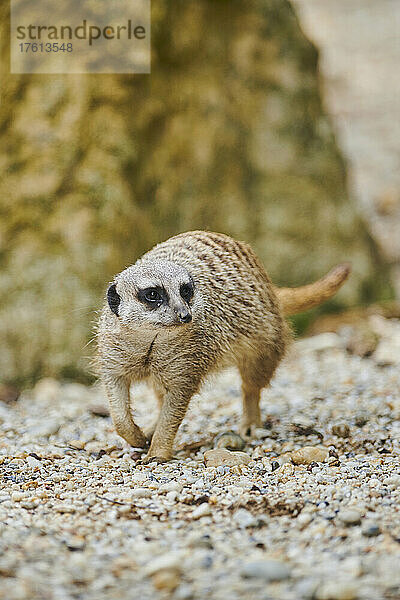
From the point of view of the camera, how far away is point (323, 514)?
2.28 meters

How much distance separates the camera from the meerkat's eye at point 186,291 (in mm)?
2902

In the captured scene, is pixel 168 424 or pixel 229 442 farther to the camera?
pixel 229 442

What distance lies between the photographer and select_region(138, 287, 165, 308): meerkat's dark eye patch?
285 cm

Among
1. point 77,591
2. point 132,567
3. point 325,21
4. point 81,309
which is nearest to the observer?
point 77,591

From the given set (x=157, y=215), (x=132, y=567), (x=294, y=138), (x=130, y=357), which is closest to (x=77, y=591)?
(x=132, y=567)

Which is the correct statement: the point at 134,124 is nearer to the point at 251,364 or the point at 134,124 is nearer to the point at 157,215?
the point at 157,215

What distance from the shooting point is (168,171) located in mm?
5414

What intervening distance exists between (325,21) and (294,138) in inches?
282

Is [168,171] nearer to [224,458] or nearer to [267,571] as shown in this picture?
[224,458]

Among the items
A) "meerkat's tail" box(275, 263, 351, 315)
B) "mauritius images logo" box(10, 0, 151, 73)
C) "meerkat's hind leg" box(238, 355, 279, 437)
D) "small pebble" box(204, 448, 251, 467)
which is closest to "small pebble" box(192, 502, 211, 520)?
"small pebble" box(204, 448, 251, 467)

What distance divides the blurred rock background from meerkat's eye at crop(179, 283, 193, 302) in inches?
81.1

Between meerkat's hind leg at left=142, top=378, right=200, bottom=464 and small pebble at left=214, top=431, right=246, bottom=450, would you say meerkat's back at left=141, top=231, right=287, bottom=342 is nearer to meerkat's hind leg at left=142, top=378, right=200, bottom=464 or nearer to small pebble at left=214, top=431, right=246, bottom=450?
meerkat's hind leg at left=142, top=378, right=200, bottom=464

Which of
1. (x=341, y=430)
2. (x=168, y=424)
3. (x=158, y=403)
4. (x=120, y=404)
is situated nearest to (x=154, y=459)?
(x=168, y=424)

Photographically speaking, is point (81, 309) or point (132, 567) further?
point (81, 309)
